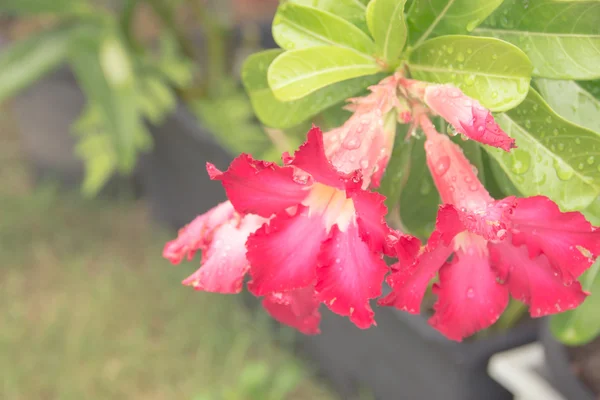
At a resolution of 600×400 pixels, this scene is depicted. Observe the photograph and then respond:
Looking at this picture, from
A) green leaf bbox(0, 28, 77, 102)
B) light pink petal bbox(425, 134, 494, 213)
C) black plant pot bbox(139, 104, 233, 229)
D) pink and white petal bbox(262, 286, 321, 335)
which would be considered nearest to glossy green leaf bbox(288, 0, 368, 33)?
light pink petal bbox(425, 134, 494, 213)

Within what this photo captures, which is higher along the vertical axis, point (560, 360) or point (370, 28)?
point (370, 28)

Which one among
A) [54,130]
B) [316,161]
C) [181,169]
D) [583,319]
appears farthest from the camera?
[54,130]

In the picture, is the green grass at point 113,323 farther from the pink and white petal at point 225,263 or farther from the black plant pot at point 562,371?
the pink and white petal at point 225,263

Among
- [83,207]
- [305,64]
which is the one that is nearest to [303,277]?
[305,64]

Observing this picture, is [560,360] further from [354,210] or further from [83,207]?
[83,207]

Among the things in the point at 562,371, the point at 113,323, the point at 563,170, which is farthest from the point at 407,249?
the point at 113,323

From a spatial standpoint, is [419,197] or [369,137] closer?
[369,137]

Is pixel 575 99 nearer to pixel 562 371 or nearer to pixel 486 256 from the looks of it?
pixel 486 256

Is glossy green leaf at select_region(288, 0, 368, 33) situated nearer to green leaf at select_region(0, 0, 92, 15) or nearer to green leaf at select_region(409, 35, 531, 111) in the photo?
green leaf at select_region(409, 35, 531, 111)
